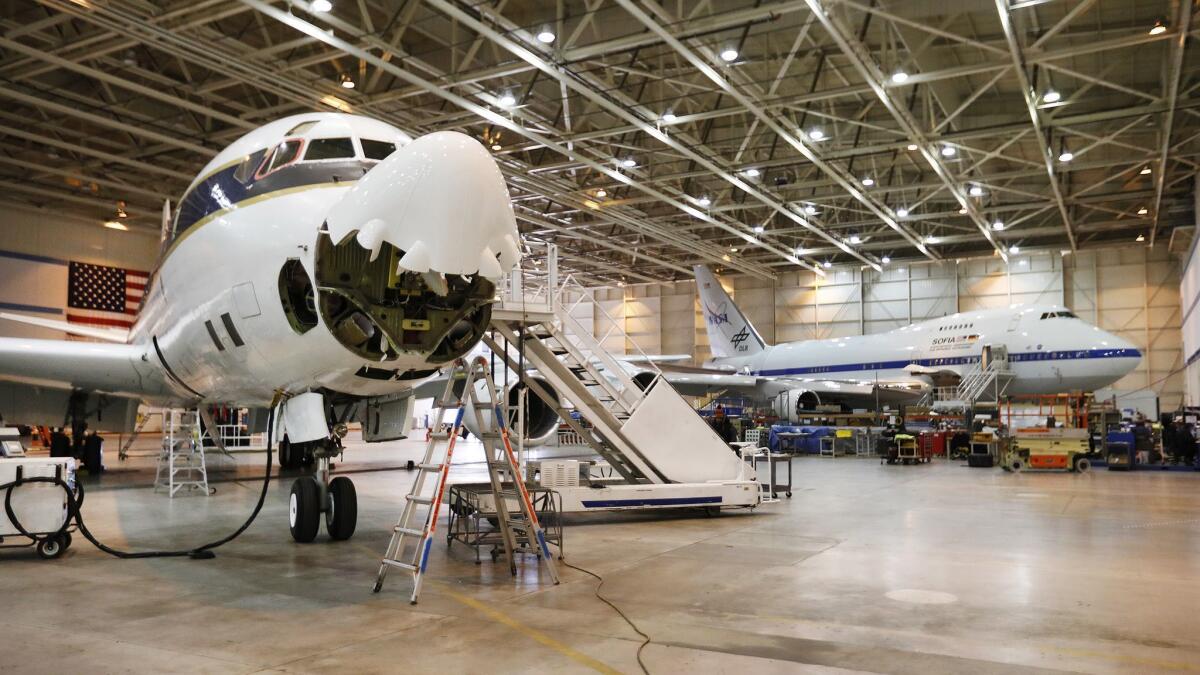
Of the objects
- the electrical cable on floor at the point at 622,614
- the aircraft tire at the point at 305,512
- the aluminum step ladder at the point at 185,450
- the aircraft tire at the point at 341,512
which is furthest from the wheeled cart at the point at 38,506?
the aluminum step ladder at the point at 185,450

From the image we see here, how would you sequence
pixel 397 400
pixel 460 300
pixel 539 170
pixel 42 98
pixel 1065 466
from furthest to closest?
pixel 539 170
pixel 42 98
pixel 1065 466
pixel 397 400
pixel 460 300

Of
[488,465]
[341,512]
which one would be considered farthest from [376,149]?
[341,512]

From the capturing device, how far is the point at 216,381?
875 centimetres

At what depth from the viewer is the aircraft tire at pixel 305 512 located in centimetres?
864

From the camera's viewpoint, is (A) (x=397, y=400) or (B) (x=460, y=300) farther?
(A) (x=397, y=400)

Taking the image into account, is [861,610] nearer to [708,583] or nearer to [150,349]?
[708,583]

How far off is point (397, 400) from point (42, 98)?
58.2ft

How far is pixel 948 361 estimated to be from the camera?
97.2ft

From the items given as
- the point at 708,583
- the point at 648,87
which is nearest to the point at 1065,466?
the point at 648,87

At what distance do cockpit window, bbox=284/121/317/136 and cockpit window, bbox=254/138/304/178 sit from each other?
0.11 meters

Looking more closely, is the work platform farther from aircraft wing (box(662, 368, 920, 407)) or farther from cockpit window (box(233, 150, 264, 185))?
aircraft wing (box(662, 368, 920, 407))

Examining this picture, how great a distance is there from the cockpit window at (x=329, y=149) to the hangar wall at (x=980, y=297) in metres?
32.5

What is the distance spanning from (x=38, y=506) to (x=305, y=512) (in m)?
2.32

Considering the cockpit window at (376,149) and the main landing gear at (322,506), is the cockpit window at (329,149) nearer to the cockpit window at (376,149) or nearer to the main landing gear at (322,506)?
the cockpit window at (376,149)
